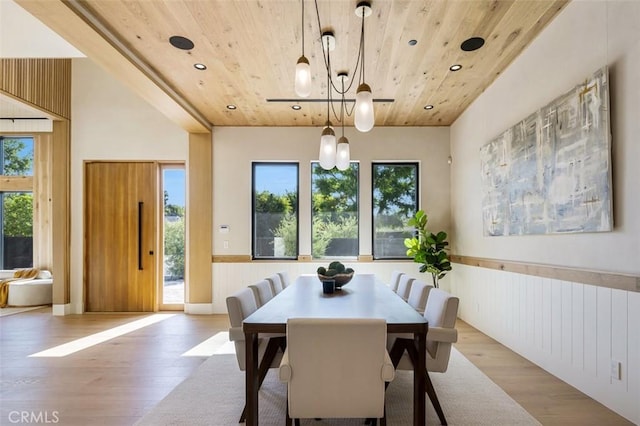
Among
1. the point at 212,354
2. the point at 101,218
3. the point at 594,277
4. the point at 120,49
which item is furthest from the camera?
the point at 101,218

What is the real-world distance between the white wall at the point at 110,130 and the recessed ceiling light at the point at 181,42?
259cm

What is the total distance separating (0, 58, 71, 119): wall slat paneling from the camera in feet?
15.0

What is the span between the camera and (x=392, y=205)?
5477 millimetres

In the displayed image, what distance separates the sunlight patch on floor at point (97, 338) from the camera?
354 centimetres

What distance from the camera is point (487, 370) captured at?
3.03 meters

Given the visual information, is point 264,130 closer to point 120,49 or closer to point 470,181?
point 120,49

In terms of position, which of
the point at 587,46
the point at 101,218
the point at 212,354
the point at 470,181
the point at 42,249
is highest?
the point at 587,46

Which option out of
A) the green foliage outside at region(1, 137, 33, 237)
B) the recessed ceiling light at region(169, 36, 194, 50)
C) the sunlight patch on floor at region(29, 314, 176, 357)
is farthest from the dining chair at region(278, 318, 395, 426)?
the green foliage outside at region(1, 137, 33, 237)

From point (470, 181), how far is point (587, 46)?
231 centimetres

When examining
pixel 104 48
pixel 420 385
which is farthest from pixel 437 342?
pixel 104 48

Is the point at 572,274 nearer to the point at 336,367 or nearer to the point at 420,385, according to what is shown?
the point at 420,385

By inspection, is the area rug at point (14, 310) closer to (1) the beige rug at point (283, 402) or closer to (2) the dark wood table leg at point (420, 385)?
(1) the beige rug at point (283, 402)

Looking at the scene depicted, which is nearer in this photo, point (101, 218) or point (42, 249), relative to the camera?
point (101, 218)

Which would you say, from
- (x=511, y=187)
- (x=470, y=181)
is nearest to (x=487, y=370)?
Answer: (x=511, y=187)
